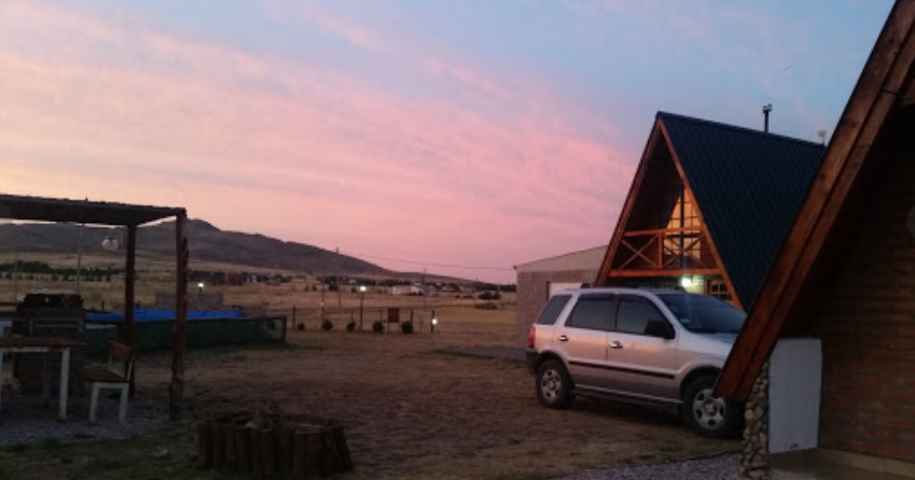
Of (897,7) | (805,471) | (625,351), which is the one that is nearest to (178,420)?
(625,351)

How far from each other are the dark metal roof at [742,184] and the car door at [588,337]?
4749mm

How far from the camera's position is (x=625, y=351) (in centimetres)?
1300

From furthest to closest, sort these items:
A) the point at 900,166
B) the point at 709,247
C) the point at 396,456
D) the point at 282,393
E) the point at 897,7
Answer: the point at 709,247
the point at 282,393
the point at 396,456
the point at 900,166
the point at 897,7

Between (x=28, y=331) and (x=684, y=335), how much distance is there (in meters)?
9.66

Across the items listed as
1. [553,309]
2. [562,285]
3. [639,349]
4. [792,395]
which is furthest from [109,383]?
[562,285]

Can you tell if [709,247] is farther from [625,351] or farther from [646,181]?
[625,351]

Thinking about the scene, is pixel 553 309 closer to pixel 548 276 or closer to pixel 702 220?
pixel 702 220

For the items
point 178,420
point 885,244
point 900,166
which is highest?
point 900,166

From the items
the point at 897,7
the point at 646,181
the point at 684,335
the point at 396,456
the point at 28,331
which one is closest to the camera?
the point at 897,7

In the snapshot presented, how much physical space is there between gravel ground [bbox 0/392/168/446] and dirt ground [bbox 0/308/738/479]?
586 millimetres

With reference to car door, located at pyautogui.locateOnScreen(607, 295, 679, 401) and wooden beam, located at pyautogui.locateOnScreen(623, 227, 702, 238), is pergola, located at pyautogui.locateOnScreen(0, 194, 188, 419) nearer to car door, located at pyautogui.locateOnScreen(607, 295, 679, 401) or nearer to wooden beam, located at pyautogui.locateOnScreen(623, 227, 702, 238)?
car door, located at pyautogui.locateOnScreen(607, 295, 679, 401)

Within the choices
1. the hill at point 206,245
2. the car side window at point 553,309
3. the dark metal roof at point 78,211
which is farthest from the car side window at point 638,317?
the hill at point 206,245

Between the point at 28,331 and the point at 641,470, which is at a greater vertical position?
the point at 28,331

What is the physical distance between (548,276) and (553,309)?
9824 mm
